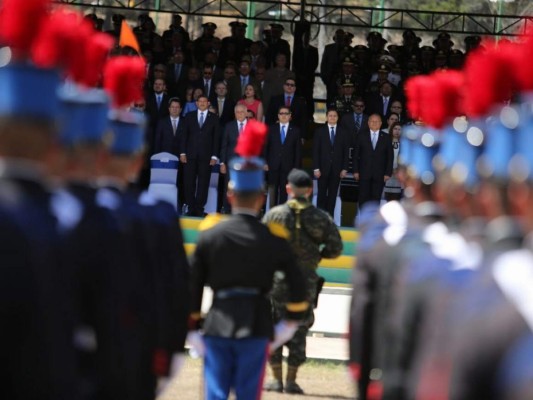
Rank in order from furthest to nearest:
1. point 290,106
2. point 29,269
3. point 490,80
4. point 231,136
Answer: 1. point 290,106
2. point 231,136
3. point 490,80
4. point 29,269

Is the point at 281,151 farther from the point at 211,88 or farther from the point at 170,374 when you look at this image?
the point at 170,374

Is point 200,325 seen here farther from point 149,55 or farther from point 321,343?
point 149,55

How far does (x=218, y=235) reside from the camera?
28.1ft

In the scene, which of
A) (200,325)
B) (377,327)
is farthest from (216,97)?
(377,327)

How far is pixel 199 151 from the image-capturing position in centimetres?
2273

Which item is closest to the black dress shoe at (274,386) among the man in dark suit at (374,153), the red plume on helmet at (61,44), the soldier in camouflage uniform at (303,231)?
the soldier in camouflage uniform at (303,231)

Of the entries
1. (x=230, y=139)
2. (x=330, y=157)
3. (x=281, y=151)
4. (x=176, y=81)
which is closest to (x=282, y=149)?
(x=281, y=151)

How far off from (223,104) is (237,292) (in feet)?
48.4

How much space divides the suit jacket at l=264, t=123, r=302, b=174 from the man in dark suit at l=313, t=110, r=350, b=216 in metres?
0.32

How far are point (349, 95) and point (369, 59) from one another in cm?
196

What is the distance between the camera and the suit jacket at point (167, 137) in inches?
892

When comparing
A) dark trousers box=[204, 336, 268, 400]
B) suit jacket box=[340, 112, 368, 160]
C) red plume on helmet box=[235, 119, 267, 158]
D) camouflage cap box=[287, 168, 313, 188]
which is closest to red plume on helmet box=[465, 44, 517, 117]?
dark trousers box=[204, 336, 268, 400]

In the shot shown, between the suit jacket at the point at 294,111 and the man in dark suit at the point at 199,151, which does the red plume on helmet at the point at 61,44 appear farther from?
the suit jacket at the point at 294,111

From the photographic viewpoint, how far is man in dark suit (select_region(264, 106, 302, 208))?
22.4 meters
